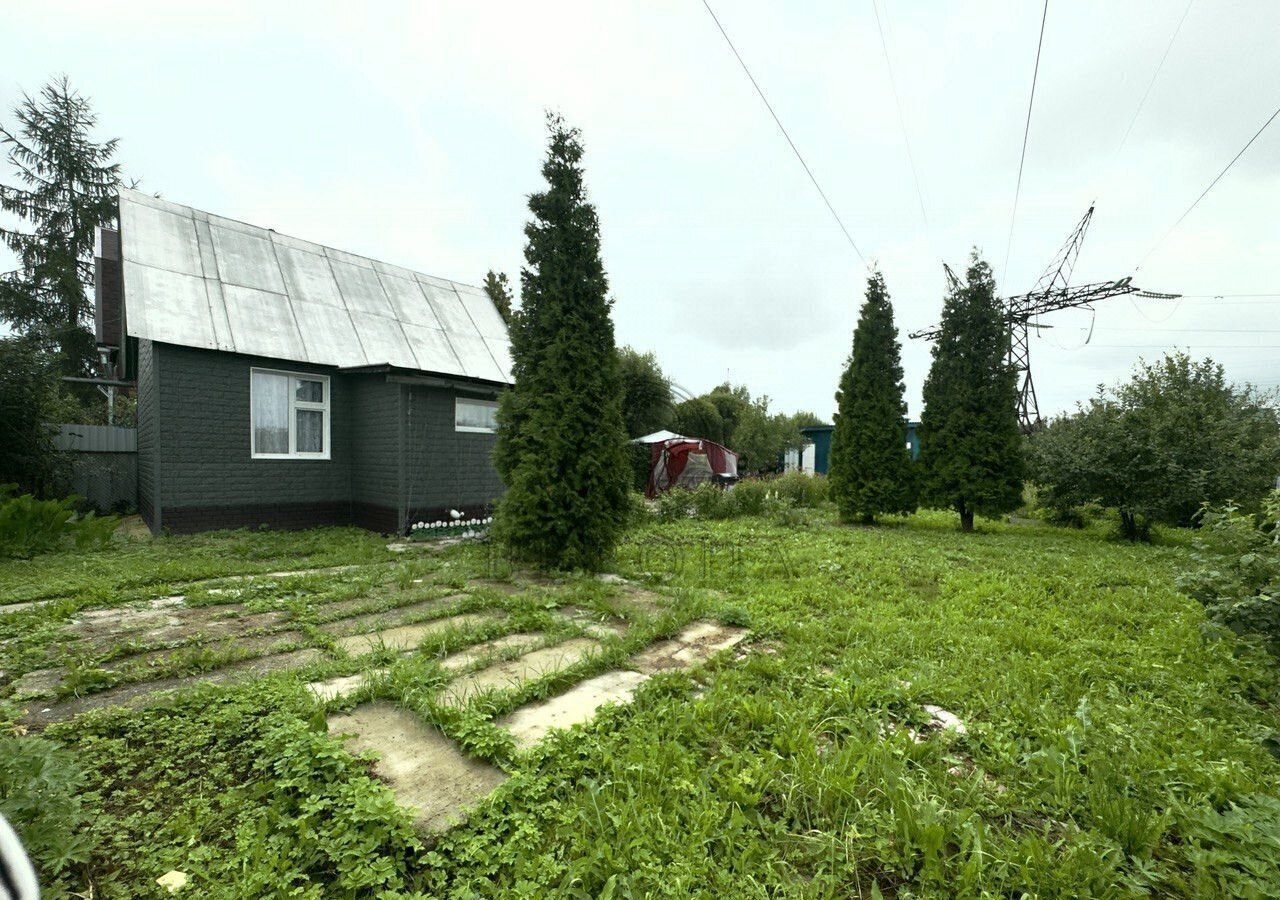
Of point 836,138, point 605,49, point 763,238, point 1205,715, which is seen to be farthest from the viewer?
point 763,238

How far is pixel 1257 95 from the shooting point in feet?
16.9

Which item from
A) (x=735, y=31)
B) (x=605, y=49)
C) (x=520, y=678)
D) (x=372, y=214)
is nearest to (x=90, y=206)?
(x=372, y=214)

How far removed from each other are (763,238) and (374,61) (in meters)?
6.91

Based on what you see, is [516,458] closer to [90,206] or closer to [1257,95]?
[1257,95]

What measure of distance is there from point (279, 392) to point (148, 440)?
2.48 metres

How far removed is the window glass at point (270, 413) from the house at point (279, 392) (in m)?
0.02

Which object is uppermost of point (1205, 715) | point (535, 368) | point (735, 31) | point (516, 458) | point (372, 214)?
point (372, 214)

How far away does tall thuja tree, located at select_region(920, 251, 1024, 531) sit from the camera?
31.1 ft

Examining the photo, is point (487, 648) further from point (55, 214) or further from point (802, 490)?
point (55, 214)

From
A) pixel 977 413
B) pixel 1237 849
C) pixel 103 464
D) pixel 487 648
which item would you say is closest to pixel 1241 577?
pixel 1237 849

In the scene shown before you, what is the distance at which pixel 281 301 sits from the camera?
8.86 m

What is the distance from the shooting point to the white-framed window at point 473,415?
29.4 ft

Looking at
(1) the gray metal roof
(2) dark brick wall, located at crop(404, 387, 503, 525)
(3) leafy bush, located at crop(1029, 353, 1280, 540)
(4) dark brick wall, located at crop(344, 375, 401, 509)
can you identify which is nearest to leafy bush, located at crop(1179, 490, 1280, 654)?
(3) leafy bush, located at crop(1029, 353, 1280, 540)

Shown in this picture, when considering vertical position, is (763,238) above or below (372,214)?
below
